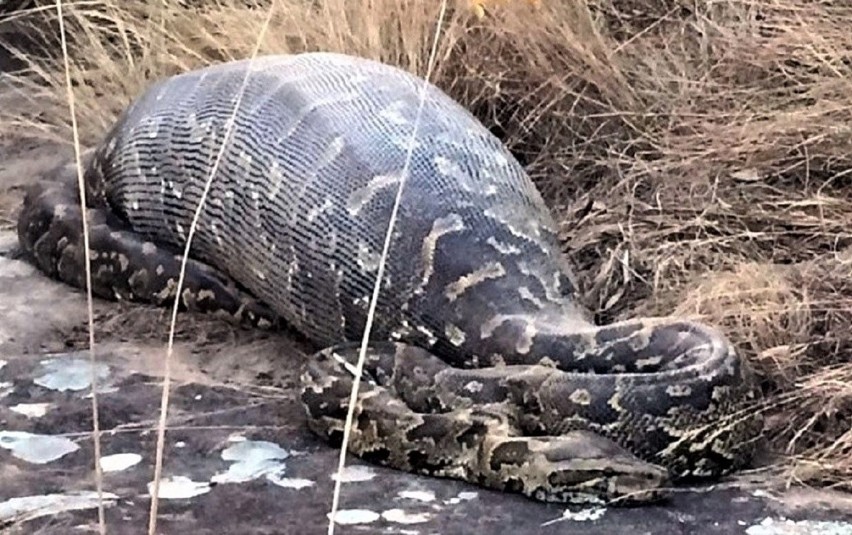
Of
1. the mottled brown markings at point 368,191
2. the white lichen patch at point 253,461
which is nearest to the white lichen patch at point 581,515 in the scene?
the white lichen patch at point 253,461

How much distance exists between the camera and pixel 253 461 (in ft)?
11.3

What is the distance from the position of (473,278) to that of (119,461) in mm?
918

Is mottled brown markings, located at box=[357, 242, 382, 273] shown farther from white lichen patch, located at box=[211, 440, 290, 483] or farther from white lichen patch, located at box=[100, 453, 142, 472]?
white lichen patch, located at box=[100, 453, 142, 472]

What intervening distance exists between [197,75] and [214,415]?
1.53m

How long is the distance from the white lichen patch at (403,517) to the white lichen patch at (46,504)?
521mm

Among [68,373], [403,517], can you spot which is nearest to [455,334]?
[403,517]

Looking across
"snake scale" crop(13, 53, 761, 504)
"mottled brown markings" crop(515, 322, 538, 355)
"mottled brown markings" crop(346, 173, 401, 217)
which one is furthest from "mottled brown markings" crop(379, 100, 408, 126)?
"mottled brown markings" crop(515, 322, 538, 355)

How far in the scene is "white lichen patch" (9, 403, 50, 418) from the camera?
12.1 ft

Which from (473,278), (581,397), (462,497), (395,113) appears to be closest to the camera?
(462,497)

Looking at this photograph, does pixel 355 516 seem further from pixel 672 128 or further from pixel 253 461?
pixel 672 128

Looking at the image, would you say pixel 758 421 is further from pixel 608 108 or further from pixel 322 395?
pixel 608 108

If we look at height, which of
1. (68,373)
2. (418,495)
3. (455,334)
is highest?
(455,334)

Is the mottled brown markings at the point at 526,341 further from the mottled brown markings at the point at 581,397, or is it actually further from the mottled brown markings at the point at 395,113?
the mottled brown markings at the point at 395,113

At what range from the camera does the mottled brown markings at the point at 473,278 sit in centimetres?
382
